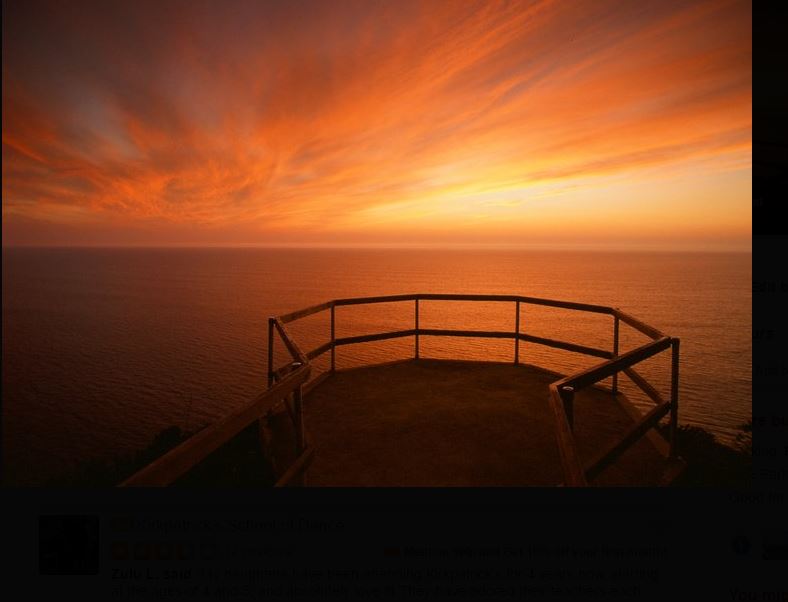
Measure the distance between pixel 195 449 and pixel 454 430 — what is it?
3434 millimetres

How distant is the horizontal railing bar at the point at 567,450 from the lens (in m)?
2.19

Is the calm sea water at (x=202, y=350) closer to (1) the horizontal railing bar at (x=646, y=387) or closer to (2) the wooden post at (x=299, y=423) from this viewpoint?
(1) the horizontal railing bar at (x=646, y=387)

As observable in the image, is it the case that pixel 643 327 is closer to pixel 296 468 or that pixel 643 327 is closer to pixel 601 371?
pixel 601 371

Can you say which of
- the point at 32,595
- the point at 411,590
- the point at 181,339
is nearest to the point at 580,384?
the point at 411,590

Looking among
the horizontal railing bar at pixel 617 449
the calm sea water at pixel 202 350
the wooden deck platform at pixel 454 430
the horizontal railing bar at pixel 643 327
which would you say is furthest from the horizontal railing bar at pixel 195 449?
the calm sea water at pixel 202 350

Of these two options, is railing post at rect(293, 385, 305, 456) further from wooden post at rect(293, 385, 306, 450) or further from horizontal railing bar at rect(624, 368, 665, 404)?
horizontal railing bar at rect(624, 368, 665, 404)

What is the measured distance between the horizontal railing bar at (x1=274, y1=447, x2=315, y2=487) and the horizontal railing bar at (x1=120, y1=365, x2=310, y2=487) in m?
0.55

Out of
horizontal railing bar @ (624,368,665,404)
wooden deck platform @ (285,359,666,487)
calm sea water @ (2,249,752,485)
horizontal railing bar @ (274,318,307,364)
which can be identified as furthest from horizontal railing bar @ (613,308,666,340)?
calm sea water @ (2,249,752,485)

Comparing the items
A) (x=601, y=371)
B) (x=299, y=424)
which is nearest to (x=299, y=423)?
(x=299, y=424)

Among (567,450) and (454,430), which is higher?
(567,450)

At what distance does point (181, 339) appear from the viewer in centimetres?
4397

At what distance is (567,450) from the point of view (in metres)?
2.28

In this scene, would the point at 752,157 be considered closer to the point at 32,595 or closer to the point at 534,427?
the point at 534,427

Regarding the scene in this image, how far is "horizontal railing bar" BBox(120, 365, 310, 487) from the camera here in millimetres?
1651
